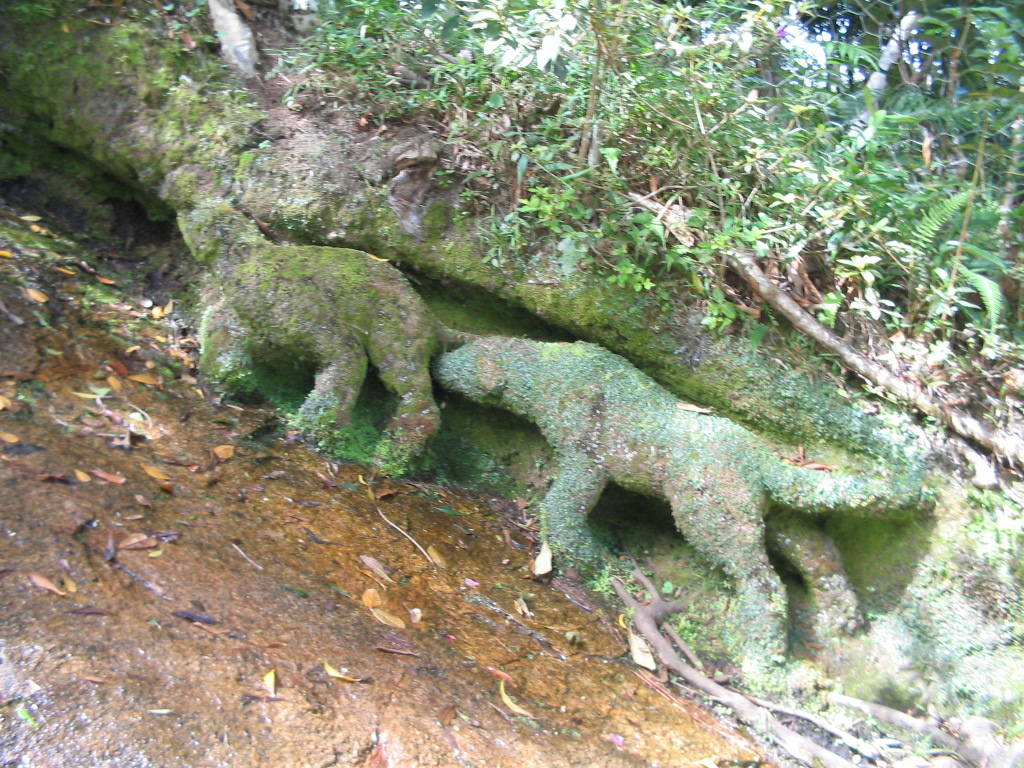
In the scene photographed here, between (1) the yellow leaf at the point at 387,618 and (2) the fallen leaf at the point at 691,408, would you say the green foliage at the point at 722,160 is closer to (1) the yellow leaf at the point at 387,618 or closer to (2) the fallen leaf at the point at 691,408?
(2) the fallen leaf at the point at 691,408

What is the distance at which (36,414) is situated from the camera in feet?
10.5

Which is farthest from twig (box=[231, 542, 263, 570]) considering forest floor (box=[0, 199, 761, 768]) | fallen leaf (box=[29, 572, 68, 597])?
fallen leaf (box=[29, 572, 68, 597])

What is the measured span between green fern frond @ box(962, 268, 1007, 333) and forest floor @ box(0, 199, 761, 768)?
2463 millimetres

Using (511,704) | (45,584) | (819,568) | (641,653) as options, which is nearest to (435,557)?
(511,704)

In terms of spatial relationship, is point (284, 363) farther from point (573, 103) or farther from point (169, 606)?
point (573, 103)

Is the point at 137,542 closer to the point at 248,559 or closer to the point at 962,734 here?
the point at 248,559

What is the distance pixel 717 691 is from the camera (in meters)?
3.35

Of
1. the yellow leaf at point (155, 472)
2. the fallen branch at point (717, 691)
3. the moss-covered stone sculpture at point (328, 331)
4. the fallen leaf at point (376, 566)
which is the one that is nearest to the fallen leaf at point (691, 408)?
the fallen branch at point (717, 691)

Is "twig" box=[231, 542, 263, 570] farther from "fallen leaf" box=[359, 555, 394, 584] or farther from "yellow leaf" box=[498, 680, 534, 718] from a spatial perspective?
"yellow leaf" box=[498, 680, 534, 718]

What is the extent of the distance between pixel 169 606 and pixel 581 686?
67.5 inches

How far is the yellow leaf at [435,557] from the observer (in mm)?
3443

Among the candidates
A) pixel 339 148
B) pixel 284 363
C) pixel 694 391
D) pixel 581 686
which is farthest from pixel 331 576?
pixel 339 148

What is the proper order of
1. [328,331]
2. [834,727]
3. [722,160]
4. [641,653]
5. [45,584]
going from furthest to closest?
[722,160], [328,331], [641,653], [834,727], [45,584]

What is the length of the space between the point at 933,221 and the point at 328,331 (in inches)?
132
